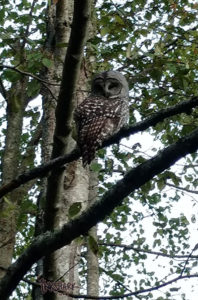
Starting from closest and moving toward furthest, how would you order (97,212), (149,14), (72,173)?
1. (97,212)
2. (72,173)
3. (149,14)

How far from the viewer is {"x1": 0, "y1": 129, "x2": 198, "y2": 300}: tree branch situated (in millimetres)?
2504

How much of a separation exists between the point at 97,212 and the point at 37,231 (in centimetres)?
239

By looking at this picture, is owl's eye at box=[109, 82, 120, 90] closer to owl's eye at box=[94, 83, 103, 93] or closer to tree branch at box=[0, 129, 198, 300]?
owl's eye at box=[94, 83, 103, 93]

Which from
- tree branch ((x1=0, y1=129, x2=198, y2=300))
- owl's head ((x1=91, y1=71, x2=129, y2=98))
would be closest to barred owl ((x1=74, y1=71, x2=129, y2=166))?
owl's head ((x1=91, y1=71, x2=129, y2=98))

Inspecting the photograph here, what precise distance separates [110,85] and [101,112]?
98 centimetres

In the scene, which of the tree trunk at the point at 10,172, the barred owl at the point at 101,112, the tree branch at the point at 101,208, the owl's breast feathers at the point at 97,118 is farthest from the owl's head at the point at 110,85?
the tree branch at the point at 101,208

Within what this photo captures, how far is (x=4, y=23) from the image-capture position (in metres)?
8.47

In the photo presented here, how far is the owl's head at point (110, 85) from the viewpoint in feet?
20.0

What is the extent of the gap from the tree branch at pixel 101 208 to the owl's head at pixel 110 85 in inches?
138

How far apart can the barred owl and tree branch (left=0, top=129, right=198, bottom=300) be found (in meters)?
1.38

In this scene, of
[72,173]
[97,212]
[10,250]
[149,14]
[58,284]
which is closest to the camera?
[97,212]

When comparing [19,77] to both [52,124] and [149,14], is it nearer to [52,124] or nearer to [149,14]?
[52,124]

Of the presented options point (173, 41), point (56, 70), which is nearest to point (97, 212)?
point (56, 70)

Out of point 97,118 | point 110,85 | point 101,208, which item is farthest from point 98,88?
point 101,208
